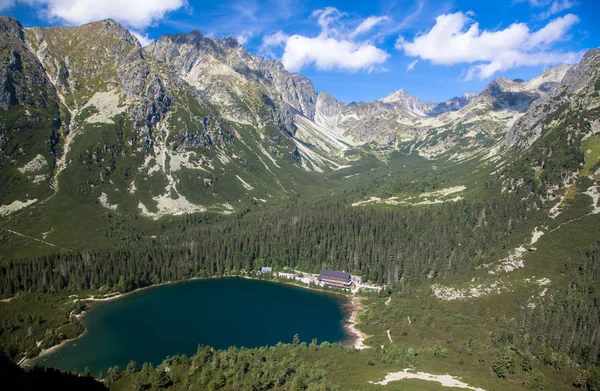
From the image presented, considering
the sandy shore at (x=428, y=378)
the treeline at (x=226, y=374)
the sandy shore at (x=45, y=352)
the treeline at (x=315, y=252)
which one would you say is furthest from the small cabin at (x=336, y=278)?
the sandy shore at (x=45, y=352)

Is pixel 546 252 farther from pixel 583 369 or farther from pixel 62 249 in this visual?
pixel 62 249

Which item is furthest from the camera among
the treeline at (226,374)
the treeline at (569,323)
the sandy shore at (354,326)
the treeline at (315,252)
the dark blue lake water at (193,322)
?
the treeline at (315,252)

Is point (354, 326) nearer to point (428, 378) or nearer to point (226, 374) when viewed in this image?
point (428, 378)

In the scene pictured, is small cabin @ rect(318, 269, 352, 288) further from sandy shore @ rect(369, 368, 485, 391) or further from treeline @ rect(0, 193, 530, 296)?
sandy shore @ rect(369, 368, 485, 391)

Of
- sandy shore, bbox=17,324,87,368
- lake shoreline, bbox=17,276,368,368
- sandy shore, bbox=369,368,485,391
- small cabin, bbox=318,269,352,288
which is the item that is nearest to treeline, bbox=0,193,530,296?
lake shoreline, bbox=17,276,368,368

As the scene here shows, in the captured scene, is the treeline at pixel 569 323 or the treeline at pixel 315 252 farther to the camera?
the treeline at pixel 315 252

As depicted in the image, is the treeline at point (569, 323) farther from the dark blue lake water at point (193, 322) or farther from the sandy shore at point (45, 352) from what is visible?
the sandy shore at point (45, 352)
